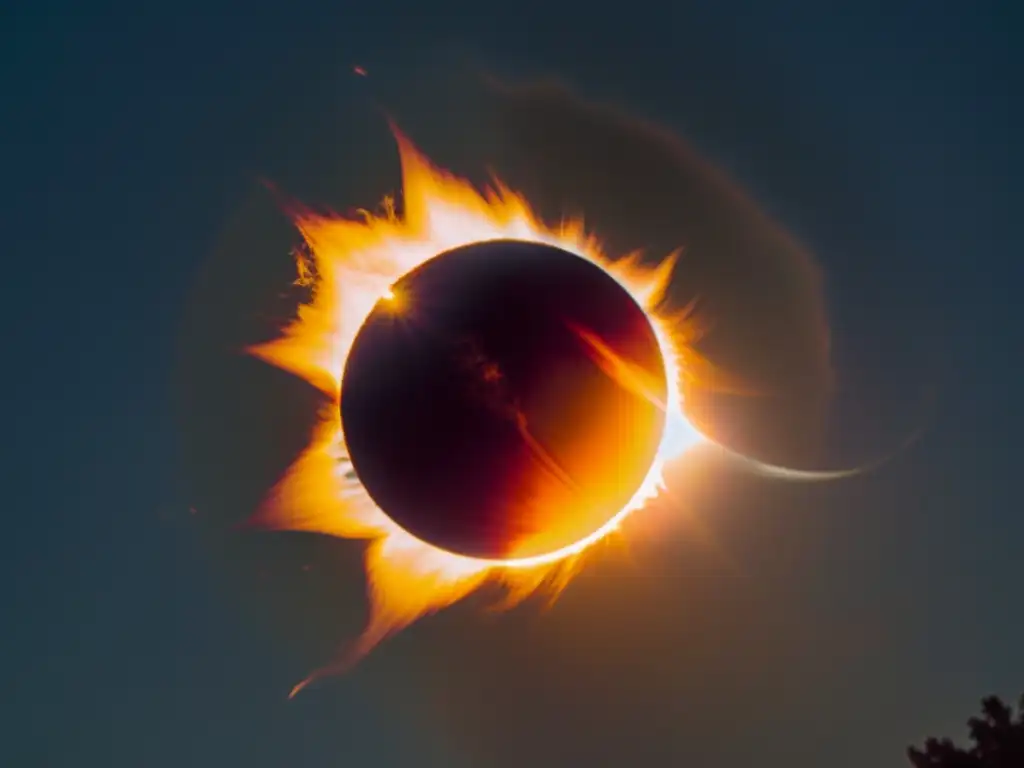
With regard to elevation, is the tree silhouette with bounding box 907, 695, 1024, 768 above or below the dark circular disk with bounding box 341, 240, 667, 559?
below

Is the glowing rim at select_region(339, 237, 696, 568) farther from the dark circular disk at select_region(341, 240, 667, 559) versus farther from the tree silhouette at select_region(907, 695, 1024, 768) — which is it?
the tree silhouette at select_region(907, 695, 1024, 768)

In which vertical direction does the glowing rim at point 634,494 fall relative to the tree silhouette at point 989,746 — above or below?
above

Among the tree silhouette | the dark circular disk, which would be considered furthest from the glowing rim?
the tree silhouette

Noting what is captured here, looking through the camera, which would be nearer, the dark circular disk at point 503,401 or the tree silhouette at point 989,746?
the dark circular disk at point 503,401

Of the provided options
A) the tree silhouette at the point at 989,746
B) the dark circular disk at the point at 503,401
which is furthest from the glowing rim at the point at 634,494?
the tree silhouette at the point at 989,746

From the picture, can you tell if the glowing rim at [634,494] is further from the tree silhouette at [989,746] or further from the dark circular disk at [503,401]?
the tree silhouette at [989,746]

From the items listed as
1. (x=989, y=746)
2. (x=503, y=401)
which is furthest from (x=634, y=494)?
(x=989, y=746)
